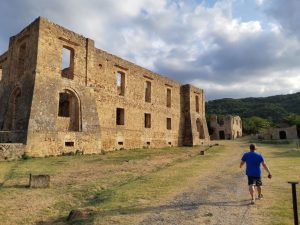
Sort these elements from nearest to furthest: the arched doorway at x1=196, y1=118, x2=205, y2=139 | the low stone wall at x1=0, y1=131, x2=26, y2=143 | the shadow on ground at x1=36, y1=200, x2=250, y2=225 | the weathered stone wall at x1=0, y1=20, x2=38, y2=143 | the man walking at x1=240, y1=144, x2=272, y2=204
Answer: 1. the shadow on ground at x1=36, y1=200, x2=250, y2=225
2. the man walking at x1=240, y1=144, x2=272, y2=204
3. the low stone wall at x1=0, y1=131, x2=26, y2=143
4. the weathered stone wall at x1=0, y1=20, x2=38, y2=143
5. the arched doorway at x1=196, y1=118, x2=205, y2=139

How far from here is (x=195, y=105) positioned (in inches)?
1116

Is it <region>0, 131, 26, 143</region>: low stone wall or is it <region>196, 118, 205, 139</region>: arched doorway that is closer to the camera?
<region>0, 131, 26, 143</region>: low stone wall

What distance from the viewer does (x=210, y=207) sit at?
17.3 ft

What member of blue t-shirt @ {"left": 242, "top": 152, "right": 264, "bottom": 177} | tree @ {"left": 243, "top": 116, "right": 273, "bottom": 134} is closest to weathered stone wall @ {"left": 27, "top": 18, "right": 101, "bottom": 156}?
blue t-shirt @ {"left": 242, "top": 152, "right": 264, "bottom": 177}

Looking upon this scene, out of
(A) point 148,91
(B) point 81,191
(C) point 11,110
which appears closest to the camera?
(B) point 81,191

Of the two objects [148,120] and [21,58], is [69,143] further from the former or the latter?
[148,120]

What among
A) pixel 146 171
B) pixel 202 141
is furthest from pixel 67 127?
pixel 202 141

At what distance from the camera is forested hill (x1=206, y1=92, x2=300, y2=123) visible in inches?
2729

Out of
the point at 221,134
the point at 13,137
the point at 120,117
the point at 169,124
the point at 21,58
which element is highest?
the point at 21,58

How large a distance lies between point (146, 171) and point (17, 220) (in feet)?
17.5

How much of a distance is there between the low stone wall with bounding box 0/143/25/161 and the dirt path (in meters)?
8.00

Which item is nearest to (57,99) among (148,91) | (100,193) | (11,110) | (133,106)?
(11,110)

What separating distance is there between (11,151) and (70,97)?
4.96 meters

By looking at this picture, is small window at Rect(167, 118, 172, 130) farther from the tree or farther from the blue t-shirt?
the tree
